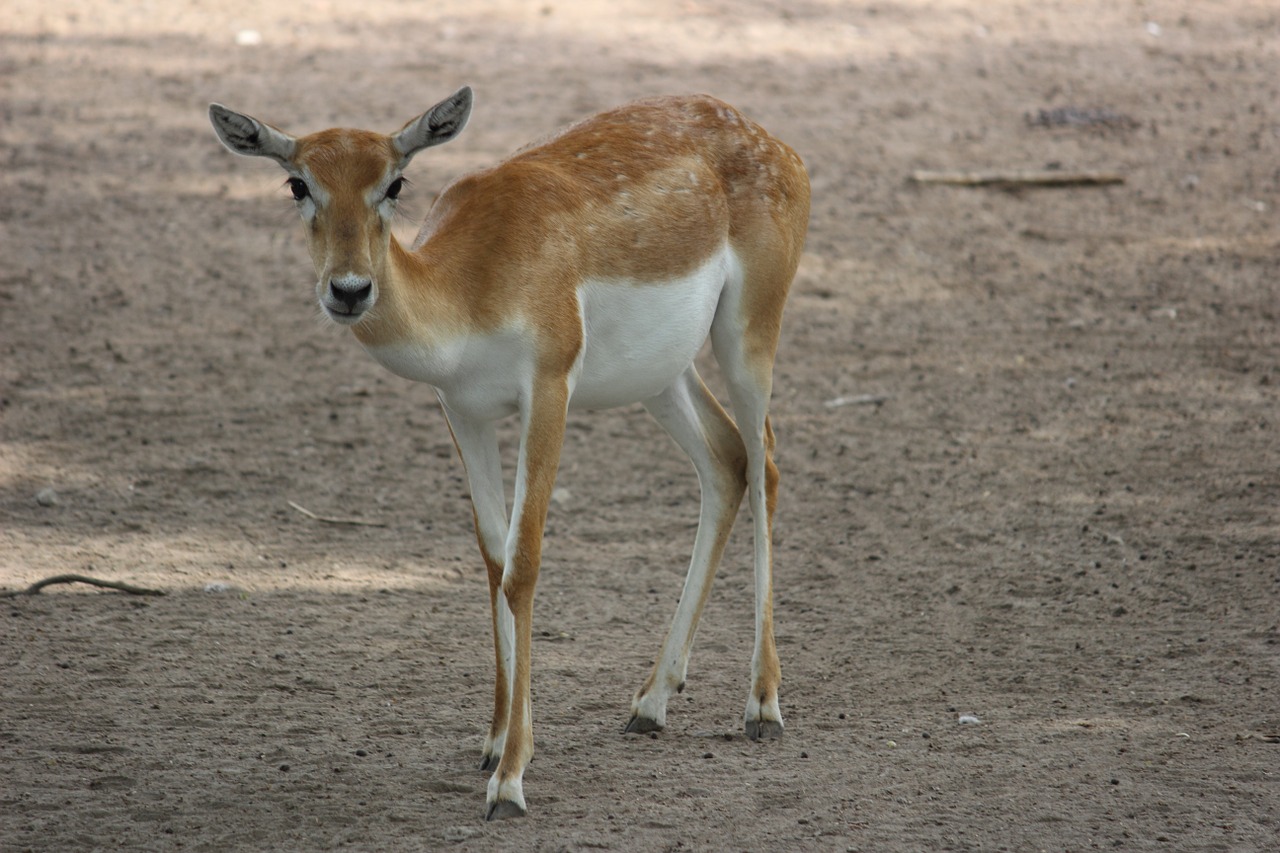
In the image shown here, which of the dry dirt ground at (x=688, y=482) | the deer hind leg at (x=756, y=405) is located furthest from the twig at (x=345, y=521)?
the deer hind leg at (x=756, y=405)

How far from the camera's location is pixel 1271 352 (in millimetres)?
8570

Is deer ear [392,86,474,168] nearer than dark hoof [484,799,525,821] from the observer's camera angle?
Yes

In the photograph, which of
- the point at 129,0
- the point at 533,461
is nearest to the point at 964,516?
the point at 533,461

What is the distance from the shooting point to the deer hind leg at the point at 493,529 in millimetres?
4637

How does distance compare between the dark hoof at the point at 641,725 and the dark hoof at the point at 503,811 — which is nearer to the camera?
the dark hoof at the point at 503,811

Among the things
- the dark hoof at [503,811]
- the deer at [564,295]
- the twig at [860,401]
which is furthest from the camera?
the twig at [860,401]

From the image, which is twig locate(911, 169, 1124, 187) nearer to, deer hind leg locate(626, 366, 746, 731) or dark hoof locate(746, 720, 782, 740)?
deer hind leg locate(626, 366, 746, 731)

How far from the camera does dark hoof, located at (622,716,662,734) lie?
16.7 ft

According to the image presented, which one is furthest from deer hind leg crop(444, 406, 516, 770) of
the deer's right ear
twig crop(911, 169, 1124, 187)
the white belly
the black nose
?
twig crop(911, 169, 1124, 187)

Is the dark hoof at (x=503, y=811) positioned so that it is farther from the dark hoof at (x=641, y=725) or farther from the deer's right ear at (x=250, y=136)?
the deer's right ear at (x=250, y=136)

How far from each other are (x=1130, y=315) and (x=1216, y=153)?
2927mm

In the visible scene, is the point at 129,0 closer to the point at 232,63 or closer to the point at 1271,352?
the point at 232,63

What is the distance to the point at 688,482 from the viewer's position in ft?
24.6

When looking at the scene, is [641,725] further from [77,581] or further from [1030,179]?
[1030,179]
